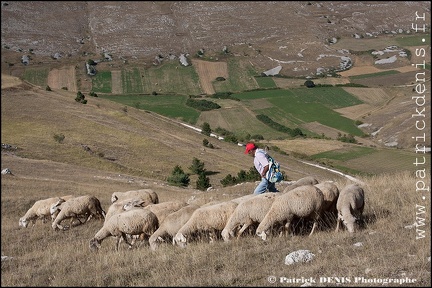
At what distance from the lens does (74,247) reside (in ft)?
43.7

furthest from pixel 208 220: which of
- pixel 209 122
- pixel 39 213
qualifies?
pixel 209 122

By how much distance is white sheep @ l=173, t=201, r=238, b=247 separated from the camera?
12609 mm

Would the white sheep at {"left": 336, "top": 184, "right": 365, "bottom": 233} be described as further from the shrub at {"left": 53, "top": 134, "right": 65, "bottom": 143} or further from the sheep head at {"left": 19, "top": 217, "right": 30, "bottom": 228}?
the shrub at {"left": 53, "top": 134, "right": 65, "bottom": 143}

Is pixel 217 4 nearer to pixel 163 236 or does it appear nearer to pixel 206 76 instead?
pixel 206 76

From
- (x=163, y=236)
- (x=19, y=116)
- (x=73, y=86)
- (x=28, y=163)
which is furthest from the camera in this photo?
(x=73, y=86)

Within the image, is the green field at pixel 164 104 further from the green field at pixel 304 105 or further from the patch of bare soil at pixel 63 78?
the green field at pixel 304 105

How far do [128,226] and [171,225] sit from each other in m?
1.35

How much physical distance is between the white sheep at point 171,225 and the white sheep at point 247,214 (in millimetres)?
1567

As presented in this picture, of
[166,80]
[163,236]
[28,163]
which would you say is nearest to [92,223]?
[163,236]

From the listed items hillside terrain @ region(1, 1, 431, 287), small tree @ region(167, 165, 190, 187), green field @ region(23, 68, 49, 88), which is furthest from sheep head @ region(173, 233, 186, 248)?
green field @ region(23, 68, 49, 88)

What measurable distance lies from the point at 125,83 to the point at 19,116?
6186cm

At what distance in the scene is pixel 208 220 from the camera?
41.8ft

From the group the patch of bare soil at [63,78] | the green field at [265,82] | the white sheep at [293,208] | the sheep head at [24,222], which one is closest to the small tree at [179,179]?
the sheep head at [24,222]

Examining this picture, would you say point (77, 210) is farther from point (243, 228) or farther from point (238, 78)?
point (238, 78)
